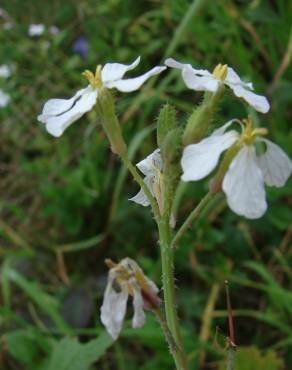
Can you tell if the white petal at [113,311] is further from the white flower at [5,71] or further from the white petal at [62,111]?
the white flower at [5,71]

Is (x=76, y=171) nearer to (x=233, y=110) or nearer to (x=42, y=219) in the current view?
(x=42, y=219)

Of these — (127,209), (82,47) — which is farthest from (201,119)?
(82,47)

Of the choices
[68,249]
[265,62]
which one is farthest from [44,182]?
[265,62]

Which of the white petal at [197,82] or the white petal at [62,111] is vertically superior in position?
the white petal at [62,111]

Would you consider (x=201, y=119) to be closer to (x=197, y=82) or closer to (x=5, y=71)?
(x=197, y=82)

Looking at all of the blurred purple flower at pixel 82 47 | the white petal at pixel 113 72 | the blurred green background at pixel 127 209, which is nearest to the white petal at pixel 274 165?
the white petal at pixel 113 72

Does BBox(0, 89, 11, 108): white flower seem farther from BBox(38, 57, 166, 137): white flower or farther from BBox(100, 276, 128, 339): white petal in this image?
BBox(100, 276, 128, 339): white petal
